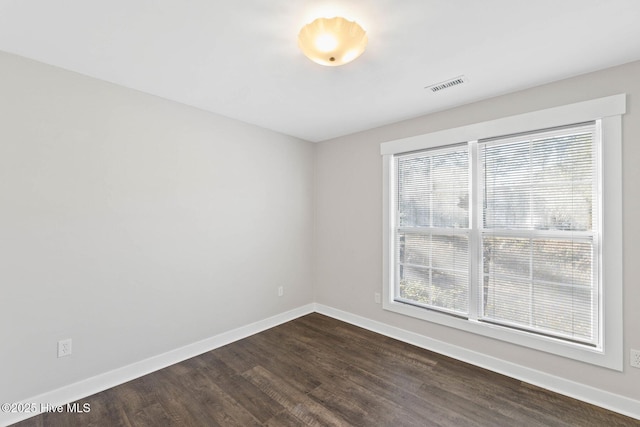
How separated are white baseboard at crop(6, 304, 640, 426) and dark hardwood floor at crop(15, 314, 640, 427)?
71 millimetres

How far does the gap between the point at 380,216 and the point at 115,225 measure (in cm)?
266

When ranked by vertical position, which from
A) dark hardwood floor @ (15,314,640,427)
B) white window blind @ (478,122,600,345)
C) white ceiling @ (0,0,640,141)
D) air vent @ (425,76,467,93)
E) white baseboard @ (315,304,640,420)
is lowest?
dark hardwood floor @ (15,314,640,427)

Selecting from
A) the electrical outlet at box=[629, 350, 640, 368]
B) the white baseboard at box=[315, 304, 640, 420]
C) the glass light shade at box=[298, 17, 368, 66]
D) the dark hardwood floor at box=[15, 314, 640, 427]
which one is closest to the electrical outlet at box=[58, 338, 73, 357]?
the dark hardwood floor at box=[15, 314, 640, 427]

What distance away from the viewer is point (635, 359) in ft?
6.31

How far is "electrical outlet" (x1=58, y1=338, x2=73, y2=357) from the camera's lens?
2.03 meters

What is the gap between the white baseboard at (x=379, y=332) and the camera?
6.41 feet

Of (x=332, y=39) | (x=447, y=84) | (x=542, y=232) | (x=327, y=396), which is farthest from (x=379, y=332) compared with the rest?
(x=332, y=39)

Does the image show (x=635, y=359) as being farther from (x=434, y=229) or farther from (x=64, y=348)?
(x=64, y=348)

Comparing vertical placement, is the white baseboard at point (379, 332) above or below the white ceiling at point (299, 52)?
below

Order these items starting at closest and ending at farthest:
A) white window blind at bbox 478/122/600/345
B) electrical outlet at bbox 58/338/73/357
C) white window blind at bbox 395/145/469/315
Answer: electrical outlet at bbox 58/338/73/357, white window blind at bbox 478/122/600/345, white window blind at bbox 395/145/469/315

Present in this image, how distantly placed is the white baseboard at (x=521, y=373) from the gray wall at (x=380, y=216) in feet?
0.14

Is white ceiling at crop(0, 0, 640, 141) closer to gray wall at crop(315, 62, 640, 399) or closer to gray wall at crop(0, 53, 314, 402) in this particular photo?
gray wall at crop(315, 62, 640, 399)

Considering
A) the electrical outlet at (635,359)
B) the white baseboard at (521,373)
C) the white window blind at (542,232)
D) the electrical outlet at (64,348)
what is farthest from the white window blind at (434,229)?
the electrical outlet at (64,348)

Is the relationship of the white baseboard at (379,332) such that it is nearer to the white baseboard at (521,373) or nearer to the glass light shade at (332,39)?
the white baseboard at (521,373)
